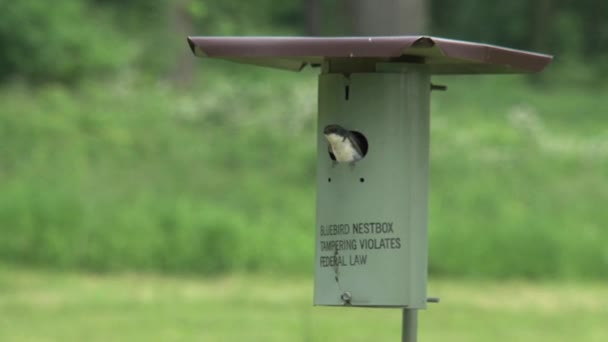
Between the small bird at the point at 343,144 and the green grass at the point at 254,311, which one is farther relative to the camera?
the green grass at the point at 254,311

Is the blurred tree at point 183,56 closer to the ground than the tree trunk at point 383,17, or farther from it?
farther from it

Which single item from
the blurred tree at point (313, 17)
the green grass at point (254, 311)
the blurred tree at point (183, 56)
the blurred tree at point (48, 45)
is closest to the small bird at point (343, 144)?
the green grass at point (254, 311)

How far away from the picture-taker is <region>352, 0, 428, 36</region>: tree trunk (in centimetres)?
1406

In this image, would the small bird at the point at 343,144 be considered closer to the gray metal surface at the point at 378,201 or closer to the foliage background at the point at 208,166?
the gray metal surface at the point at 378,201

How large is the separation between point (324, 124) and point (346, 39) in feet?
1.84

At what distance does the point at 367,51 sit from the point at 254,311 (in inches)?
222

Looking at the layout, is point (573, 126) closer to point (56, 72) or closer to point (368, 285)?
point (56, 72)

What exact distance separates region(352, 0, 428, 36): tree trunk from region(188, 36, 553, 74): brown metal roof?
363 inches

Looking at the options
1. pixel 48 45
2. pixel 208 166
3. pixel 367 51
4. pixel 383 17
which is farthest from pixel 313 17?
pixel 367 51

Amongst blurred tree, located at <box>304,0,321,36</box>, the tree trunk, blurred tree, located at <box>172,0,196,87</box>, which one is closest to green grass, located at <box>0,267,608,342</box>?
the tree trunk

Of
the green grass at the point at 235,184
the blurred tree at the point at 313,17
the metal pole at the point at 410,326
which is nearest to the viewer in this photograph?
the metal pole at the point at 410,326

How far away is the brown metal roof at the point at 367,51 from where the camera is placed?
427cm

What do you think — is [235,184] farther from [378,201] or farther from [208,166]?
[378,201]

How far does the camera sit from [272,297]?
10.3 m
